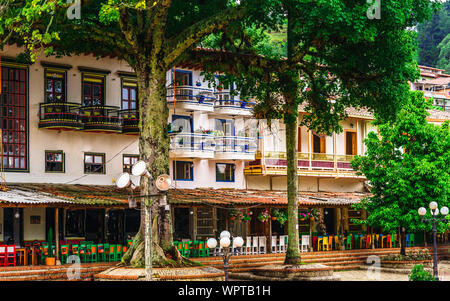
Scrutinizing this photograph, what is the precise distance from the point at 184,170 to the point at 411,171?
10372 mm

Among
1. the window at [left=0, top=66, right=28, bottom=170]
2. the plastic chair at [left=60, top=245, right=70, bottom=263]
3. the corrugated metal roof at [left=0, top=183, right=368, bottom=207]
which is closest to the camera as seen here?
the corrugated metal roof at [left=0, top=183, right=368, bottom=207]

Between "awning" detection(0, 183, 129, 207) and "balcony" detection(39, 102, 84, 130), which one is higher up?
"balcony" detection(39, 102, 84, 130)

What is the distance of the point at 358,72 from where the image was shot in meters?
25.6

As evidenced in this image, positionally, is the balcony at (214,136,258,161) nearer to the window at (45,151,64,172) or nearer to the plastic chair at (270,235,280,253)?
the plastic chair at (270,235,280,253)

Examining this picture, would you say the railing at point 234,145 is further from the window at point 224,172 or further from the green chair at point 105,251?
the green chair at point 105,251

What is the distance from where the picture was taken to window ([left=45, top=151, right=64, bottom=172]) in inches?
1134

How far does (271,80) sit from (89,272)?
31.9ft

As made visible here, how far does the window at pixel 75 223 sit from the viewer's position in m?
29.0

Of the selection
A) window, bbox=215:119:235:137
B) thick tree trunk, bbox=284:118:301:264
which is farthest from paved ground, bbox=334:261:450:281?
window, bbox=215:119:235:137

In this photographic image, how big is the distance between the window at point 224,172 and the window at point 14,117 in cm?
1002

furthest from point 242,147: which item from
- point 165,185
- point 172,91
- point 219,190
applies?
point 165,185

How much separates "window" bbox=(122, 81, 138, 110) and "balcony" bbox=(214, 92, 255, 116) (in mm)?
4146

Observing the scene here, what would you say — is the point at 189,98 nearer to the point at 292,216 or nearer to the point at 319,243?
the point at 292,216

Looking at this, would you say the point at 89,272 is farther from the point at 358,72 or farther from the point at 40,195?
the point at 358,72
